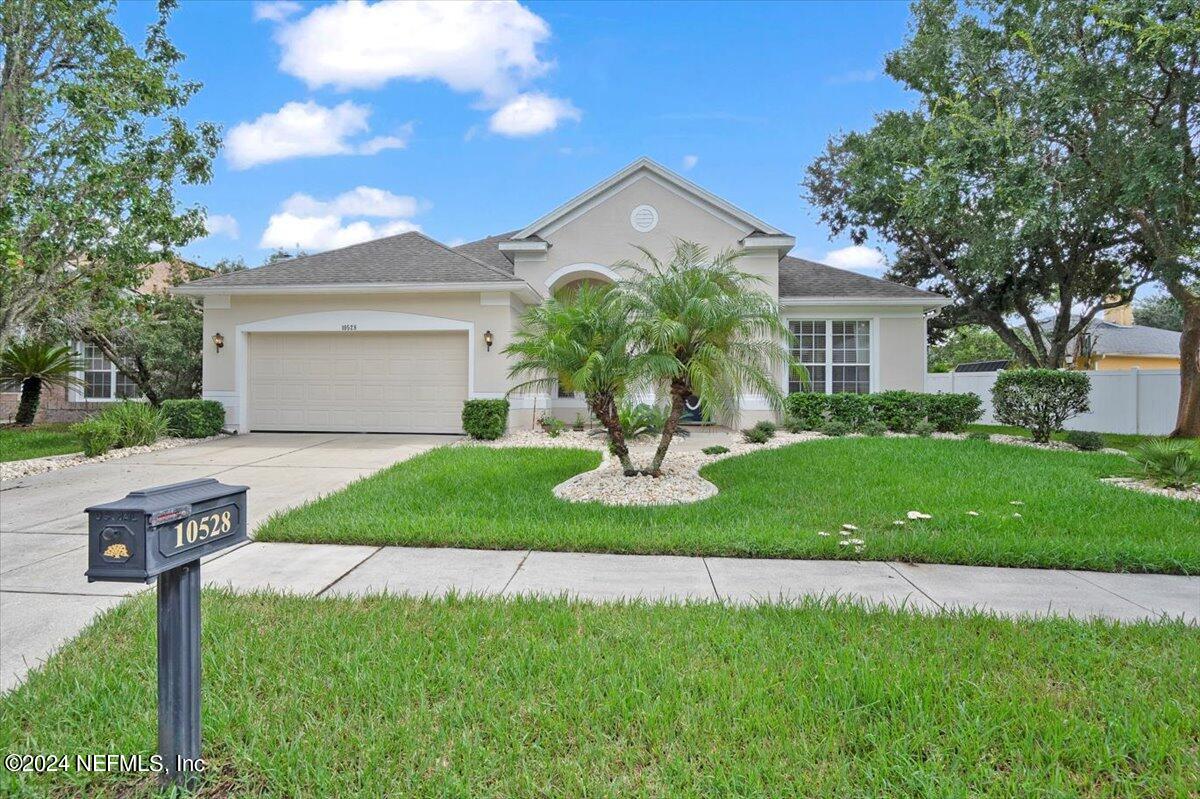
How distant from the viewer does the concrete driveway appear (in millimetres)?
3686

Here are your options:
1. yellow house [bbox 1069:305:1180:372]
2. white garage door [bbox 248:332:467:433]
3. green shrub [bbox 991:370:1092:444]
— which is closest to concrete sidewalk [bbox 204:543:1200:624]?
green shrub [bbox 991:370:1092:444]

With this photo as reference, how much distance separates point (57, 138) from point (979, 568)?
13623 millimetres

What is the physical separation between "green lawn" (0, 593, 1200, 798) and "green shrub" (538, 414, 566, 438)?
29.7 ft

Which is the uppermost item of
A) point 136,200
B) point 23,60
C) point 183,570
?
point 23,60

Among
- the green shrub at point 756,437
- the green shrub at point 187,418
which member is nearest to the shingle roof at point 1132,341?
the green shrub at point 756,437

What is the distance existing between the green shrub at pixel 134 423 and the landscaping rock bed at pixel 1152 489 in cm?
1556

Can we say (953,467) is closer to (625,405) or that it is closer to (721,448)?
(721,448)

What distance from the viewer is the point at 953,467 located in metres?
8.30

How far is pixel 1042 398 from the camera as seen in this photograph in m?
11.0

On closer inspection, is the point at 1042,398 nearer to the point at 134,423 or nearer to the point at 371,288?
the point at 371,288

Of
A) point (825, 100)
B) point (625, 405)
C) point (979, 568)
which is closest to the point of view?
point (979, 568)

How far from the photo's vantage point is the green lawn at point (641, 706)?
221cm

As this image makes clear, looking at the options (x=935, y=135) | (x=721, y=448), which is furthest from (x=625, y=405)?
(x=935, y=135)

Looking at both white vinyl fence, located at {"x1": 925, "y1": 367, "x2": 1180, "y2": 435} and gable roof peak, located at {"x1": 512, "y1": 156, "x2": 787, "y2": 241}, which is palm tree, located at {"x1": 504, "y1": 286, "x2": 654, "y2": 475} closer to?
gable roof peak, located at {"x1": 512, "y1": 156, "x2": 787, "y2": 241}
